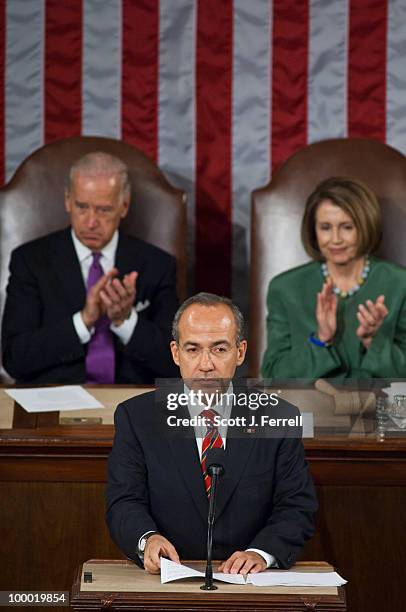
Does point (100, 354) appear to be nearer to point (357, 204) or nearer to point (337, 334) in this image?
point (337, 334)

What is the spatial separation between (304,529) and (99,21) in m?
3.27

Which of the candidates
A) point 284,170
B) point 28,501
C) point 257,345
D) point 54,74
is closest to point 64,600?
point 28,501

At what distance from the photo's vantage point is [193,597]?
2.25 metres

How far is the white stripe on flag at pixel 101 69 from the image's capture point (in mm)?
5254

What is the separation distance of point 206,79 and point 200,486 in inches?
119

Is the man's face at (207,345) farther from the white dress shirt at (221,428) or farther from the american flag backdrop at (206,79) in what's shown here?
the american flag backdrop at (206,79)

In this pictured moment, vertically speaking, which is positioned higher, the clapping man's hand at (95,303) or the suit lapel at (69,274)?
the suit lapel at (69,274)

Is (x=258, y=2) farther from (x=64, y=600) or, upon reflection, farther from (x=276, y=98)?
(x=64, y=600)

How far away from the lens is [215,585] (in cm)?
233

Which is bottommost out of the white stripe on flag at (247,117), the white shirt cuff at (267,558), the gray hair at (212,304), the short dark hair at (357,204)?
the white shirt cuff at (267,558)

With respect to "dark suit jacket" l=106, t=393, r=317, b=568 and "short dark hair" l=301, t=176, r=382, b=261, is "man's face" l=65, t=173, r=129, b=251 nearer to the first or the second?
"short dark hair" l=301, t=176, r=382, b=261

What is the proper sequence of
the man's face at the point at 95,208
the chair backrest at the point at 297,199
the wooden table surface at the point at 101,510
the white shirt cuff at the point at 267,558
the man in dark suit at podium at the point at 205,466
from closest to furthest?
the white shirt cuff at the point at 267,558, the man in dark suit at podium at the point at 205,466, the wooden table surface at the point at 101,510, the man's face at the point at 95,208, the chair backrest at the point at 297,199

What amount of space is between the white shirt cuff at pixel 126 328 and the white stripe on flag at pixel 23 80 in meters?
1.25

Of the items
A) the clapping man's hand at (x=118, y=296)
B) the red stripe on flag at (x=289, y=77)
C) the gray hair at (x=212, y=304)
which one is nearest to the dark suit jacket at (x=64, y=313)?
the clapping man's hand at (x=118, y=296)
